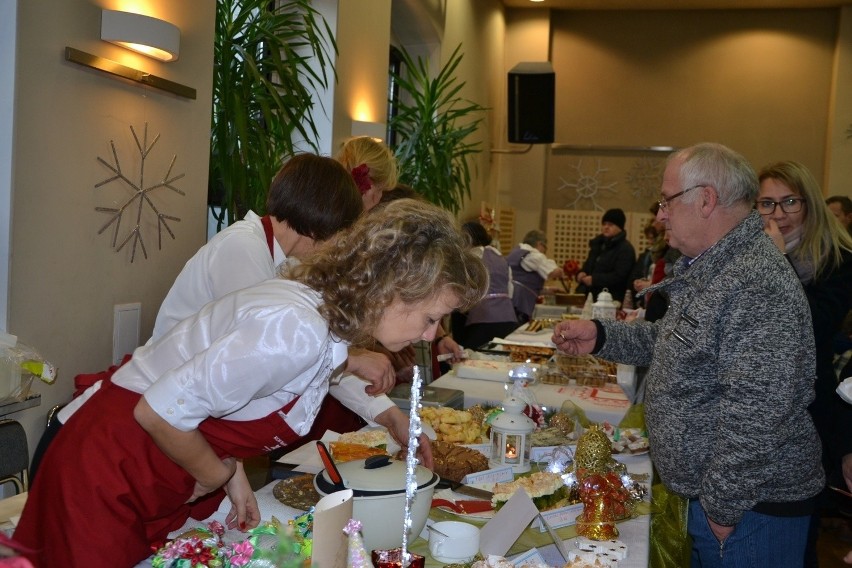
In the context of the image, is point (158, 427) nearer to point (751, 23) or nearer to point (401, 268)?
point (401, 268)

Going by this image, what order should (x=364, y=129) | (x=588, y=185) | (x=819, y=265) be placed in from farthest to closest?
(x=588, y=185)
(x=364, y=129)
(x=819, y=265)

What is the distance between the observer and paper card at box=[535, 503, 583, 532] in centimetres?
161

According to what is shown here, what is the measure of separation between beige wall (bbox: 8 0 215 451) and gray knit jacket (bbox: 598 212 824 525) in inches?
67.9

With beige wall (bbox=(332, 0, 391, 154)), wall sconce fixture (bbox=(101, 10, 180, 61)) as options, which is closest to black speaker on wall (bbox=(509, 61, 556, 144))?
beige wall (bbox=(332, 0, 391, 154))

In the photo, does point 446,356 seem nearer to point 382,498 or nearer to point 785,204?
point 785,204

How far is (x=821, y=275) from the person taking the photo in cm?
244

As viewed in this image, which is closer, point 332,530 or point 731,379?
point 332,530

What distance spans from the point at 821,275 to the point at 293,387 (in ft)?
5.85

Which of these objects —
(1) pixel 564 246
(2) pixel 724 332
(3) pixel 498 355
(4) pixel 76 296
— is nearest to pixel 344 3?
(3) pixel 498 355

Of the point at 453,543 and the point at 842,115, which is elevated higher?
the point at 842,115

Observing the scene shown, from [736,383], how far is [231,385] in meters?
1.10

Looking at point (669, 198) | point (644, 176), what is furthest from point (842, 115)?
point (669, 198)

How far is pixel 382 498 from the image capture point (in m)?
1.30

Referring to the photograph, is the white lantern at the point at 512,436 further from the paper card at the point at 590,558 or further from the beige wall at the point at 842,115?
the beige wall at the point at 842,115
